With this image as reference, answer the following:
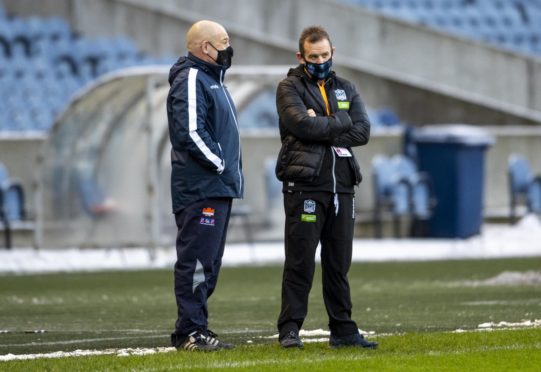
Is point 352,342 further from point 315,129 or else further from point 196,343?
point 315,129

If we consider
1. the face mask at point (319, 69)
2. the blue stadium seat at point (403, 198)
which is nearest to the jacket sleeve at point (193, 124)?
the face mask at point (319, 69)

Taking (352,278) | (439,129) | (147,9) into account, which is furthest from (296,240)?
(147,9)

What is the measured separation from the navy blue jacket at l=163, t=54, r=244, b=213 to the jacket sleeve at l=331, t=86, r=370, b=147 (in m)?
0.67

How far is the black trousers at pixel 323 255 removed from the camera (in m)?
9.49

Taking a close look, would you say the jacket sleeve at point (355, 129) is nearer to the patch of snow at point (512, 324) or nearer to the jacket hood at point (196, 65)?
the jacket hood at point (196, 65)

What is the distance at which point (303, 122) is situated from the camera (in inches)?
369

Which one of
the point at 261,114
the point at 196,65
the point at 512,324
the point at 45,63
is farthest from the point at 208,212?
the point at 45,63

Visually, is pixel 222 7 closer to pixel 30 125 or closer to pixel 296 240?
pixel 30 125

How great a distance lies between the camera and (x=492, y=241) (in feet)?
72.2

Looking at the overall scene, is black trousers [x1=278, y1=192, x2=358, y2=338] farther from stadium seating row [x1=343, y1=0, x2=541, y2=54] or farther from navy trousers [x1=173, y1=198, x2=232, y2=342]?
stadium seating row [x1=343, y1=0, x2=541, y2=54]

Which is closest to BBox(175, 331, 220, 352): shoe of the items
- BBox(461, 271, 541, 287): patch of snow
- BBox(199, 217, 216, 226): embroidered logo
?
BBox(199, 217, 216, 226): embroidered logo

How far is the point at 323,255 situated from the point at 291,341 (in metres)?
0.58

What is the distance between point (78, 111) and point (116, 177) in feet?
3.41

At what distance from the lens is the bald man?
9.48 m
